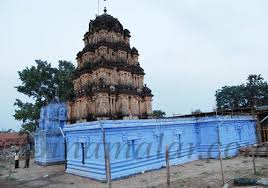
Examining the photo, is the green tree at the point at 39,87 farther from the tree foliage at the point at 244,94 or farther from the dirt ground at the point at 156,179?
the tree foliage at the point at 244,94

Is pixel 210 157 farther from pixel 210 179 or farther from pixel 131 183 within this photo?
pixel 131 183

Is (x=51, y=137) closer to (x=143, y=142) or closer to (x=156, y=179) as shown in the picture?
(x=143, y=142)

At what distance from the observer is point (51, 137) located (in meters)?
27.6

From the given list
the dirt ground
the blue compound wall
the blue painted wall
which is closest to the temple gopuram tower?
the blue painted wall

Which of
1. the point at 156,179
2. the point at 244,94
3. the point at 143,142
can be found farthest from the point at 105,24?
the point at 244,94

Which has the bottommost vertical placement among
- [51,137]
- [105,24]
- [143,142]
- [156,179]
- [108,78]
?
[156,179]

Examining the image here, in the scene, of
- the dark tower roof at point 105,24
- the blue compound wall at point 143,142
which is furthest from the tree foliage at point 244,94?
the dark tower roof at point 105,24

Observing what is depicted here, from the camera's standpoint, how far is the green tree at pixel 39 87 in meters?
38.5

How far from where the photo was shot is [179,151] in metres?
22.9

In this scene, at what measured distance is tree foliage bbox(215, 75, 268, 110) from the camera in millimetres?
53188

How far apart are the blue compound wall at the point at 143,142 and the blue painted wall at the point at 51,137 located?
645 cm

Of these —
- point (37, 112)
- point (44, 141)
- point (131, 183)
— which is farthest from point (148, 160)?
point (37, 112)

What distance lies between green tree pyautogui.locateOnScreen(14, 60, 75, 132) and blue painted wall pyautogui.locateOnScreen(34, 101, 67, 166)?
967 centimetres

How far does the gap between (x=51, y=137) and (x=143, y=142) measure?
1250cm
